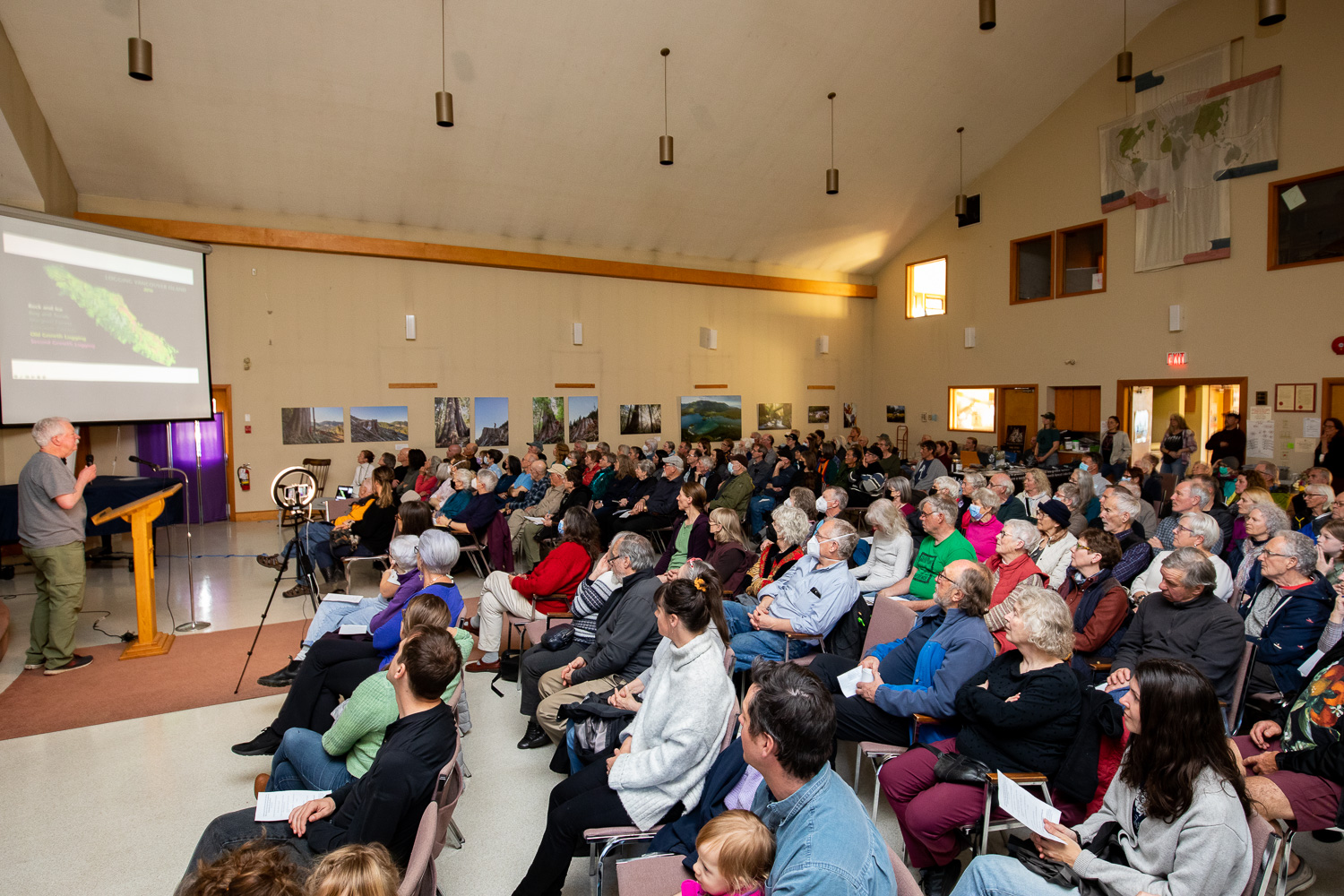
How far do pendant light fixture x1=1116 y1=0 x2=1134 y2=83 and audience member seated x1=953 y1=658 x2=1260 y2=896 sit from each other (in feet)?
31.7

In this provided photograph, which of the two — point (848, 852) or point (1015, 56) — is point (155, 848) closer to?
point (848, 852)

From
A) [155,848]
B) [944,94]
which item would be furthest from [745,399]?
[155,848]

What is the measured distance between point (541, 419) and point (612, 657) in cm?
1034

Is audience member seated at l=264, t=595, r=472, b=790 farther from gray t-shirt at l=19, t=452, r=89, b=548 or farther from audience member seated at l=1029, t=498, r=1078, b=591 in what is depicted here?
audience member seated at l=1029, t=498, r=1078, b=591

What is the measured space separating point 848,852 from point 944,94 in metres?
12.2

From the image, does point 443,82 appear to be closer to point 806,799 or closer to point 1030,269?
point 806,799

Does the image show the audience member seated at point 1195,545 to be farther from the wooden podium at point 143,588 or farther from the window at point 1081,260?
the window at point 1081,260

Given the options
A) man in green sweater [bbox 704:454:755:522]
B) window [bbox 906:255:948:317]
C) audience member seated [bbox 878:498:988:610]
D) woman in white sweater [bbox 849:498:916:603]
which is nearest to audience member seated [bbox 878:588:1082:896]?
audience member seated [bbox 878:498:988:610]

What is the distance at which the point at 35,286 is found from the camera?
232 inches

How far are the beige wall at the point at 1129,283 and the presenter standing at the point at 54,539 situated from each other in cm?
1306

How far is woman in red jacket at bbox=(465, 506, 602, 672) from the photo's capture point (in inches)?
176

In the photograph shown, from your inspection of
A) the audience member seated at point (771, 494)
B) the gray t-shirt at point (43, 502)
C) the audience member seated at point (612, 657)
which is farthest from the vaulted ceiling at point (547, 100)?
the audience member seated at point (612, 657)

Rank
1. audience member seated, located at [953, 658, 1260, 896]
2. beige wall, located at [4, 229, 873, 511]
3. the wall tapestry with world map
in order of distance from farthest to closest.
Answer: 1. beige wall, located at [4, 229, 873, 511]
2. the wall tapestry with world map
3. audience member seated, located at [953, 658, 1260, 896]

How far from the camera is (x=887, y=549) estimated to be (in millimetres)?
4715
